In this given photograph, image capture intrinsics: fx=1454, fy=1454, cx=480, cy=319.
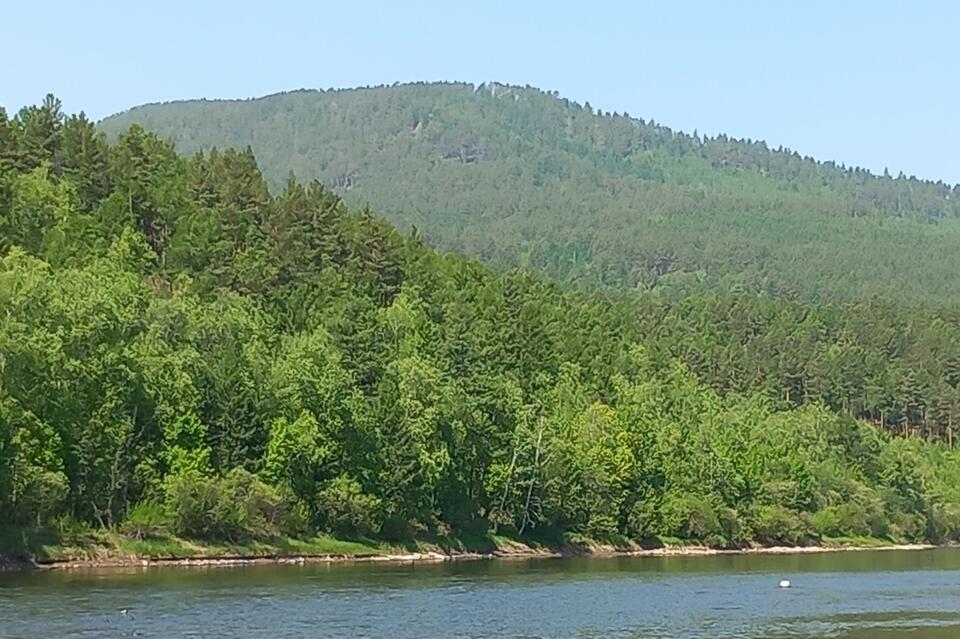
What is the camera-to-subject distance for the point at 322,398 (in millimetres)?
111688

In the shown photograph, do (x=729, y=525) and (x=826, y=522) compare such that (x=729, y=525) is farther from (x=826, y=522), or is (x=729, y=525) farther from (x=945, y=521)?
(x=945, y=521)

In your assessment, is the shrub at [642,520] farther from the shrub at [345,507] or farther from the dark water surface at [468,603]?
the shrub at [345,507]

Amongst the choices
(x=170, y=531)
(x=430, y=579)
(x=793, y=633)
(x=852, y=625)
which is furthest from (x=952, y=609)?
(x=170, y=531)

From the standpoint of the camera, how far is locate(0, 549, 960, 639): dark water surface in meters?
60.8

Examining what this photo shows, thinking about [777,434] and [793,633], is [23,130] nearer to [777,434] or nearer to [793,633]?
[777,434]

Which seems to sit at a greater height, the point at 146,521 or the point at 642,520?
the point at 146,521

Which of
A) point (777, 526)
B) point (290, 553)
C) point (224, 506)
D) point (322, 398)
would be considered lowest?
point (290, 553)

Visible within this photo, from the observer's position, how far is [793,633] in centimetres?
6241

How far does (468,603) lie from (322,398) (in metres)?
39.9

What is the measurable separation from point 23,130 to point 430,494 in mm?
57190

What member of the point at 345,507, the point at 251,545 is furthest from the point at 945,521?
the point at 251,545

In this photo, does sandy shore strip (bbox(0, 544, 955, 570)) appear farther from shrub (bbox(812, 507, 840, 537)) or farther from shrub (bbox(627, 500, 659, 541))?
shrub (bbox(812, 507, 840, 537))

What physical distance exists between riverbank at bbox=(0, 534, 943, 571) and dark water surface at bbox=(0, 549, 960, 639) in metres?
4.07

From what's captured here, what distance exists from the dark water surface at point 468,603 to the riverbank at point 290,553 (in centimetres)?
407
